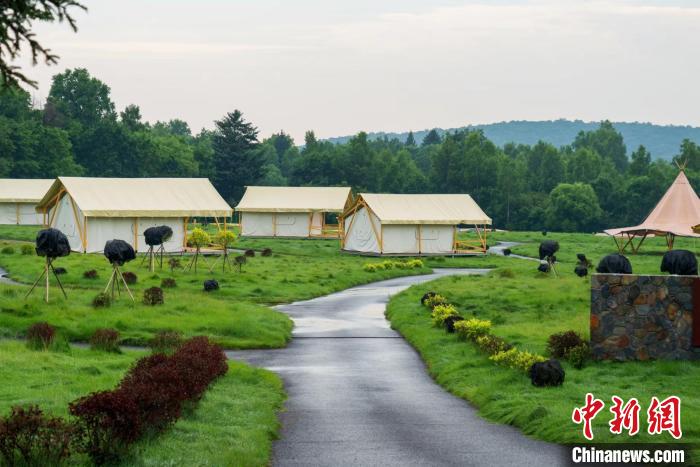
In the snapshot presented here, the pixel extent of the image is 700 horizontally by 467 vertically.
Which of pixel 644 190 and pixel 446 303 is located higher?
pixel 644 190

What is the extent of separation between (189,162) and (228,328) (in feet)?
380

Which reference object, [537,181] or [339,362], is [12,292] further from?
[537,181]

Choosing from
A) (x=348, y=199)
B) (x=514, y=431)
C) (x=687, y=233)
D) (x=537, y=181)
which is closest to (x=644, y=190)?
(x=537, y=181)

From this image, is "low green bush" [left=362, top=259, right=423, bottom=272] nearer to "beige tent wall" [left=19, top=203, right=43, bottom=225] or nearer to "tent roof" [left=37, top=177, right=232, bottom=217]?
"tent roof" [left=37, top=177, right=232, bottom=217]

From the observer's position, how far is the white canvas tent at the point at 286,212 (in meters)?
105

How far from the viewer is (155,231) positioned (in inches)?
2160

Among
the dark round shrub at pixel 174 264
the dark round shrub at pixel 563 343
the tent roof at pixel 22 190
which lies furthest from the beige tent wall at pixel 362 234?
the dark round shrub at pixel 563 343

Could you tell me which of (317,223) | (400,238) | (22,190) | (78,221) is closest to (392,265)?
(400,238)

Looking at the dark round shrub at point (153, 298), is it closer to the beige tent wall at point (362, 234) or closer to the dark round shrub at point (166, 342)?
the dark round shrub at point (166, 342)

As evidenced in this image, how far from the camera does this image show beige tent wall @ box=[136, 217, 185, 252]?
7275cm

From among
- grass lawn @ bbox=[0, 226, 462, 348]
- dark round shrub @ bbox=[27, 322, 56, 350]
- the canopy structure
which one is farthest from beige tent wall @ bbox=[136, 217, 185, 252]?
dark round shrub @ bbox=[27, 322, 56, 350]

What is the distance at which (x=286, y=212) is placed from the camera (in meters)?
105

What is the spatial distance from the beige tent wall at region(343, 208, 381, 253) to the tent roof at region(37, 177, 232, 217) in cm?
1471

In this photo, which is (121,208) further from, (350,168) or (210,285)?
(350,168)
